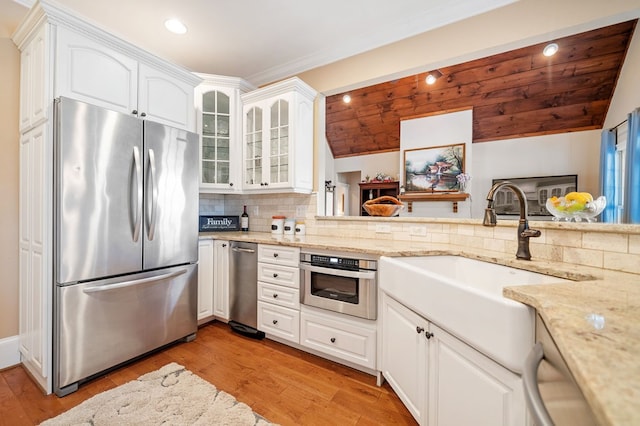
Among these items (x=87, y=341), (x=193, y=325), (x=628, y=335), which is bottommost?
(x=193, y=325)

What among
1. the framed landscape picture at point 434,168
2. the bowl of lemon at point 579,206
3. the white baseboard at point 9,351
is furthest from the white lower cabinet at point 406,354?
the framed landscape picture at point 434,168

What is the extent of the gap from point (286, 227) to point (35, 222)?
1.92 m

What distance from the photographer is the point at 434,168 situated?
511 centimetres

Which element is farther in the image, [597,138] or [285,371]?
[597,138]

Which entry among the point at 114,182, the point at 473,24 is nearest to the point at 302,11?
the point at 473,24

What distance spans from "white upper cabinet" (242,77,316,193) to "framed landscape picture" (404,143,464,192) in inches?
119

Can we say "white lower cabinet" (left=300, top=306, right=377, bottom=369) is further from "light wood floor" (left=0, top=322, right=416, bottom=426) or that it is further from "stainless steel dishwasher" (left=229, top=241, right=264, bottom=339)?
"stainless steel dishwasher" (left=229, top=241, right=264, bottom=339)

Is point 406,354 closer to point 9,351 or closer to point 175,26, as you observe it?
point 9,351

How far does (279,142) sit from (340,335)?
1944 mm

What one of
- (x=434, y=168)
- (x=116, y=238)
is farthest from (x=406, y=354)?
A: (x=434, y=168)

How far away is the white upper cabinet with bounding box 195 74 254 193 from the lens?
2.96 meters

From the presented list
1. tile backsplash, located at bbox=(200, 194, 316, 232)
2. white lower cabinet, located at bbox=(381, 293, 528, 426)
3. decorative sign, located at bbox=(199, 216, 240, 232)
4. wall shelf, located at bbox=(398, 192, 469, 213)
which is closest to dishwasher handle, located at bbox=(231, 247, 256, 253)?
decorative sign, located at bbox=(199, 216, 240, 232)

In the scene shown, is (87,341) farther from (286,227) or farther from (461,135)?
(461,135)

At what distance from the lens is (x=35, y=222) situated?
1.79m
